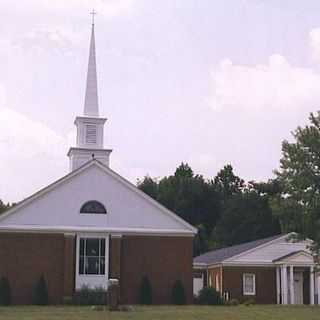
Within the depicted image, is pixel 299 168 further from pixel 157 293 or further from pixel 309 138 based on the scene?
pixel 157 293

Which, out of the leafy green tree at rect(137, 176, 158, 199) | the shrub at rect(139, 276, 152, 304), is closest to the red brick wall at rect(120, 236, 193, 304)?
the shrub at rect(139, 276, 152, 304)

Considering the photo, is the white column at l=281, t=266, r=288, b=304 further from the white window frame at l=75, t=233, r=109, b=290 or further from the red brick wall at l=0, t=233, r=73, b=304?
the red brick wall at l=0, t=233, r=73, b=304

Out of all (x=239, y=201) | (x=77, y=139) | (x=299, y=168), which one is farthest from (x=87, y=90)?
(x=239, y=201)

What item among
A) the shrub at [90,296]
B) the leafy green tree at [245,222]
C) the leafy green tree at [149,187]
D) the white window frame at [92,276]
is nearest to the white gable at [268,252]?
the white window frame at [92,276]

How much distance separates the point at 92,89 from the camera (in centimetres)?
5016

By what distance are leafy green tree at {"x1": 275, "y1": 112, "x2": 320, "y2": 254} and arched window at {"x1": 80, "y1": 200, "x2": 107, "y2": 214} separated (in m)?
11.4

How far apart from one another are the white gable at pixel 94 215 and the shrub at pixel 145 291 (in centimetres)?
281

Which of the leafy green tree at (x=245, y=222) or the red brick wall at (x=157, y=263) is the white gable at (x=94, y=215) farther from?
the leafy green tree at (x=245, y=222)

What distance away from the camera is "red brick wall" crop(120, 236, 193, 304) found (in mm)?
43250

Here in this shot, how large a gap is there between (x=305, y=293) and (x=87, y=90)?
19.5 m

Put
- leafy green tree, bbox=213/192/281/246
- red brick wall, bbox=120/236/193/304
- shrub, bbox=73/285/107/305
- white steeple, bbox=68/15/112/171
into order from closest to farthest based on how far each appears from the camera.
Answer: shrub, bbox=73/285/107/305 → red brick wall, bbox=120/236/193/304 → white steeple, bbox=68/15/112/171 → leafy green tree, bbox=213/192/281/246

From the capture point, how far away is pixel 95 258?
42.9 meters

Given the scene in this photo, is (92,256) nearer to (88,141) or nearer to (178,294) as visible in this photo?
(178,294)

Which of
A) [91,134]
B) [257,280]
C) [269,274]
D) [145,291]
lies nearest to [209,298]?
[145,291]
